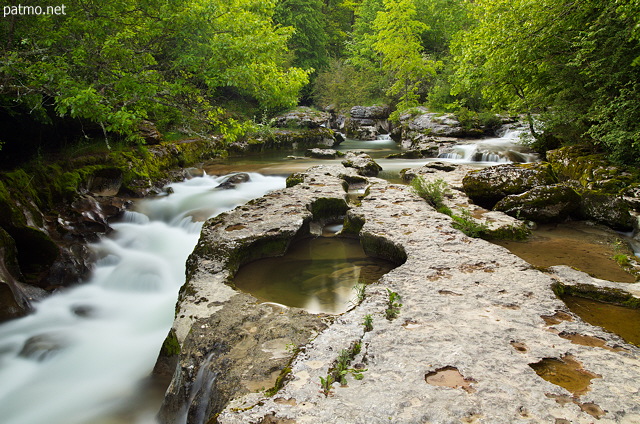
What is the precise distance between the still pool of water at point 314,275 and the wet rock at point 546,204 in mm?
3302

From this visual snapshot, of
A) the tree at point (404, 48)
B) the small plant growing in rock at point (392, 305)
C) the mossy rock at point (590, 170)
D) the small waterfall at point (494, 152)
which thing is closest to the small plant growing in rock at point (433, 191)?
the mossy rock at point (590, 170)

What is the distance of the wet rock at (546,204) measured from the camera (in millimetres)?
6629

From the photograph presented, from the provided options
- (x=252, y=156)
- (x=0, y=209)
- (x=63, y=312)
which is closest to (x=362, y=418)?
(x=63, y=312)

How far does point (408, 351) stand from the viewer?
267 cm

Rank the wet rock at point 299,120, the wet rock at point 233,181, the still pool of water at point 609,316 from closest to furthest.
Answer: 1. the still pool of water at point 609,316
2. the wet rock at point 233,181
3. the wet rock at point 299,120

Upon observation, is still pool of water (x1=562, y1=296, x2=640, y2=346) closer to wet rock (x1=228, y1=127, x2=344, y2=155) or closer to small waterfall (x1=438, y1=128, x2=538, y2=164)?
small waterfall (x1=438, y1=128, x2=538, y2=164)

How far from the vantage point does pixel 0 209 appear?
17.4 feet

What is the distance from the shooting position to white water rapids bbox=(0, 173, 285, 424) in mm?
3754

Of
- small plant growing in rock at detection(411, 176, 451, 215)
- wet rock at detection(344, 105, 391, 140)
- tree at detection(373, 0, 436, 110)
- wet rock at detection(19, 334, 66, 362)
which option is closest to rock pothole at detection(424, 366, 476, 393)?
wet rock at detection(19, 334, 66, 362)

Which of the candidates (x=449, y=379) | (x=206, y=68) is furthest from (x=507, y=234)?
(x=206, y=68)

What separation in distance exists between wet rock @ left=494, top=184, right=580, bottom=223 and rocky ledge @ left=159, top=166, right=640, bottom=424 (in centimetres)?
245

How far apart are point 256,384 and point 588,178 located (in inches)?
336

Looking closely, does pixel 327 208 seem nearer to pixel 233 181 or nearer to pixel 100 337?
pixel 100 337

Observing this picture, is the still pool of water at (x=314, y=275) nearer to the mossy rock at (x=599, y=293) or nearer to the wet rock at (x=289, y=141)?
the mossy rock at (x=599, y=293)
